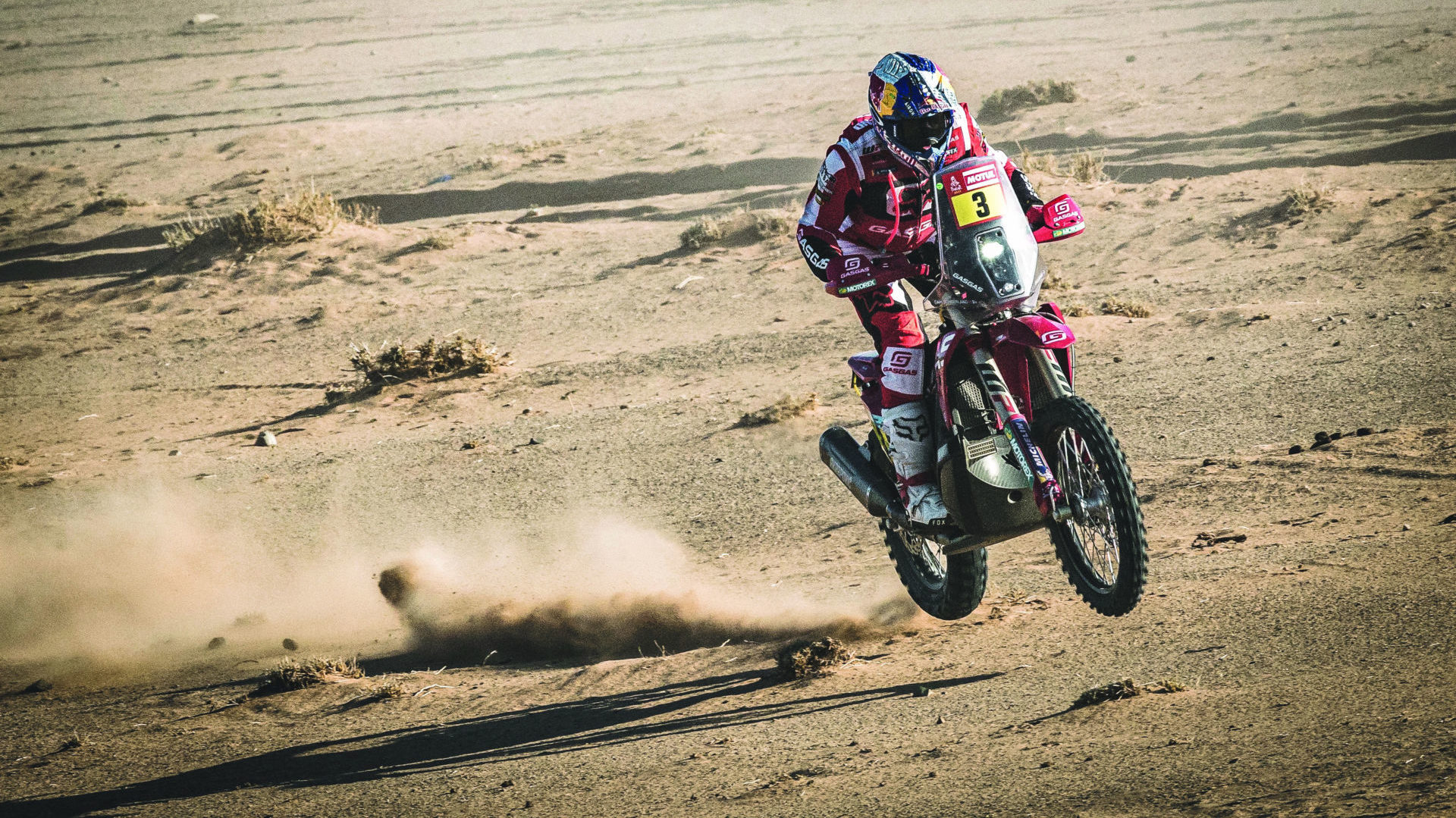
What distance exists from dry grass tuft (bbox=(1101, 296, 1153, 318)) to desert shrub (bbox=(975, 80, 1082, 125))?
13.9m

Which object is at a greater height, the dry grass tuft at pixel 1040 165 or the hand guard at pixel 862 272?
the hand guard at pixel 862 272

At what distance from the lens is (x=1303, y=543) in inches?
238

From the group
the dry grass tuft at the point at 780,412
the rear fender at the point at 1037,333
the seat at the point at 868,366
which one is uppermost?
the rear fender at the point at 1037,333

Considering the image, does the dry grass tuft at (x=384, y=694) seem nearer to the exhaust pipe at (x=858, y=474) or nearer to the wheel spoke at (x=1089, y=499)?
the exhaust pipe at (x=858, y=474)

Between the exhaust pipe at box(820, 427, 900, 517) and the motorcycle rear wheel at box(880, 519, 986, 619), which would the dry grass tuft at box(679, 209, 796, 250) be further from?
the motorcycle rear wheel at box(880, 519, 986, 619)

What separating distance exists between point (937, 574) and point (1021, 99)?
853 inches

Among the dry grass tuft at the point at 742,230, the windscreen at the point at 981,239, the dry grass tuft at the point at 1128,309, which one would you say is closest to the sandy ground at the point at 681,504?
the dry grass tuft at the point at 1128,309

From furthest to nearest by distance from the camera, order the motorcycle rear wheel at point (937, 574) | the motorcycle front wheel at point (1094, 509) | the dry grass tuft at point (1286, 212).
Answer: the dry grass tuft at point (1286, 212) < the motorcycle rear wheel at point (937, 574) < the motorcycle front wheel at point (1094, 509)

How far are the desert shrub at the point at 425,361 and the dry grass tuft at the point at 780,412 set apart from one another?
12.1 ft

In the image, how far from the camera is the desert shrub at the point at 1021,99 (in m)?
25.2

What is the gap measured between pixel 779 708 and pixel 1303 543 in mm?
2934

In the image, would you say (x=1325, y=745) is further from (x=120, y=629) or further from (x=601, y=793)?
(x=120, y=629)

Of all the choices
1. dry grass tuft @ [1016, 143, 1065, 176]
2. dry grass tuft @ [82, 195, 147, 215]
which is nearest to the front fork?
dry grass tuft @ [1016, 143, 1065, 176]

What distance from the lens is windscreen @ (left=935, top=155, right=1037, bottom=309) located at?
471 cm
